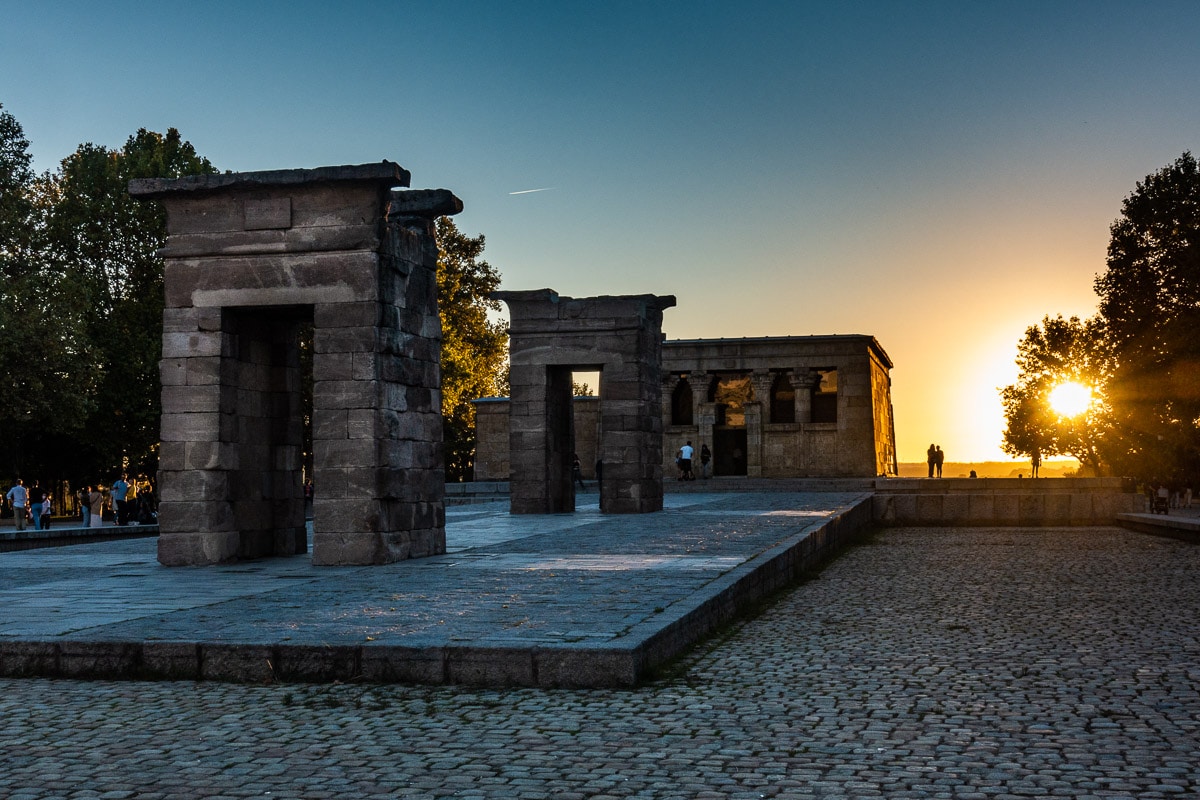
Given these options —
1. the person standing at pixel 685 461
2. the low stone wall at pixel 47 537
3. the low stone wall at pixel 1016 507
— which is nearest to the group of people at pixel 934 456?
the person standing at pixel 685 461

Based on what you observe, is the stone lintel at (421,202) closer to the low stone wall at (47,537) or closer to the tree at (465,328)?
the low stone wall at (47,537)

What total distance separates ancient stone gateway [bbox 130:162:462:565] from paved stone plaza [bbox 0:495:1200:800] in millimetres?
5861

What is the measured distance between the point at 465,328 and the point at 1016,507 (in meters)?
37.0

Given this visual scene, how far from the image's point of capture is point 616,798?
4.90 metres

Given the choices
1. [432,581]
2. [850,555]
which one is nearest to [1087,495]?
[850,555]

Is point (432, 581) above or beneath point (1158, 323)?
beneath

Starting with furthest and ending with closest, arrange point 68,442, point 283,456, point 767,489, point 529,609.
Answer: point 68,442 < point 767,489 < point 283,456 < point 529,609

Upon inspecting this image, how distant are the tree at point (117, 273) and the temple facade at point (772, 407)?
16333 millimetres

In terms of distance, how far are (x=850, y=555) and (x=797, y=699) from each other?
12.1 meters

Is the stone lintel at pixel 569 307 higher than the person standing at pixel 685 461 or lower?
higher

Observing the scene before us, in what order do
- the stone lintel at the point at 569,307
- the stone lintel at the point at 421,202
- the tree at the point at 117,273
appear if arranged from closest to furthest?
the stone lintel at the point at 421,202 → the stone lintel at the point at 569,307 → the tree at the point at 117,273

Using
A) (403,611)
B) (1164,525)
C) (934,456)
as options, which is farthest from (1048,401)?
(403,611)

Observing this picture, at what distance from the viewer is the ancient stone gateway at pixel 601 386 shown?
25688 millimetres

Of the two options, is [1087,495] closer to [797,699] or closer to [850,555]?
[850,555]
